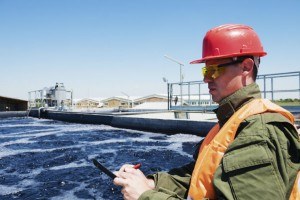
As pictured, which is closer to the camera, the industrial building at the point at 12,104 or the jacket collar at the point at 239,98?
the jacket collar at the point at 239,98

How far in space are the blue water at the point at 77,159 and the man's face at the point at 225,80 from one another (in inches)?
155

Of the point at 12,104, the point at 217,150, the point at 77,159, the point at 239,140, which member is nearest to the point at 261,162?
the point at 239,140

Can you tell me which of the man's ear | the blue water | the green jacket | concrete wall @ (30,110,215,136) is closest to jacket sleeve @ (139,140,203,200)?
the man's ear

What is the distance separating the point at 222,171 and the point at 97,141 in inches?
402

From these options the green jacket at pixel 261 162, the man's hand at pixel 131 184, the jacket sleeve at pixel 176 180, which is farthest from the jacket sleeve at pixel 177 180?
the green jacket at pixel 261 162

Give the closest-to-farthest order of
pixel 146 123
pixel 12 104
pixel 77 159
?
pixel 77 159, pixel 146 123, pixel 12 104

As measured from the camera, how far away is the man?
113cm

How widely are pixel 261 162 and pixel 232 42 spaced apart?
773 mm

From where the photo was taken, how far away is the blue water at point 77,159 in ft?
17.9

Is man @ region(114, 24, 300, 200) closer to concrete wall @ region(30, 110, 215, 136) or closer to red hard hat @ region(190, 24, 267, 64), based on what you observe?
red hard hat @ region(190, 24, 267, 64)

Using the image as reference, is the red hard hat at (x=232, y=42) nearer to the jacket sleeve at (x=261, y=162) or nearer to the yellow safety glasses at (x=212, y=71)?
the yellow safety glasses at (x=212, y=71)

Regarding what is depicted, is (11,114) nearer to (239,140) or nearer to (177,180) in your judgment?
(177,180)

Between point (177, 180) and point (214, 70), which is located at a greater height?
point (214, 70)

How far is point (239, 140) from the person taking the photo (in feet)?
4.09
